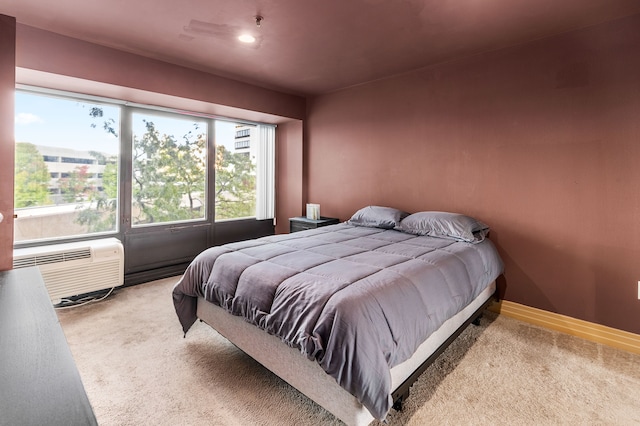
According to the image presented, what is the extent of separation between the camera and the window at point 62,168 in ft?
10.2

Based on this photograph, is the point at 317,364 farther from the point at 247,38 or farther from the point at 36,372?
the point at 247,38

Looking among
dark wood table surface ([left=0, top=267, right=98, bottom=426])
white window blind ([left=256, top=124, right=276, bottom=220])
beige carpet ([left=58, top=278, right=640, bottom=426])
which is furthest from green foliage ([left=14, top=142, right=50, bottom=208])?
white window blind ([left=256, top=124, right=276, bottom=220])

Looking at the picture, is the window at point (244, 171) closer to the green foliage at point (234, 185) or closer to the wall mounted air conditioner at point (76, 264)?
the green foliage at point (234, 185)

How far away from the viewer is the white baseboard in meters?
2.48

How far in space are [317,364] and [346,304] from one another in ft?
1.19

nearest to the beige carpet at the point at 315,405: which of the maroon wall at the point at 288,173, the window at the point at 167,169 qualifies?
the window at the point at 167,169

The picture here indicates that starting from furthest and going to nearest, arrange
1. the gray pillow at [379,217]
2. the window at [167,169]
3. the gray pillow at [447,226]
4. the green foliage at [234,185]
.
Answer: the green foliage at [234,185] → the window at [167,169] → the gray pillow at [379,217] → the gray pillow at [447,226]

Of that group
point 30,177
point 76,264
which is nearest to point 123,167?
point 30,177

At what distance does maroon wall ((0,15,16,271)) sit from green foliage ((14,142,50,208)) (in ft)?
3.55

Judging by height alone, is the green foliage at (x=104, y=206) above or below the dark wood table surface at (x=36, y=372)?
above

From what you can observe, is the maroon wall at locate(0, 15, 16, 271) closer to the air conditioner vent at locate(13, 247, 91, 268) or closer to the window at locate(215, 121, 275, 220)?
the air conditioner vent at locate(13, 247, 91, 268)

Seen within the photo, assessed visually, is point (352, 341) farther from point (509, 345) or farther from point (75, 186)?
point (75, 186)

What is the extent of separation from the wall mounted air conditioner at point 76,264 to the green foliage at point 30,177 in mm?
470

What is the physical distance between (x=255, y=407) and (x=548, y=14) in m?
3.34
